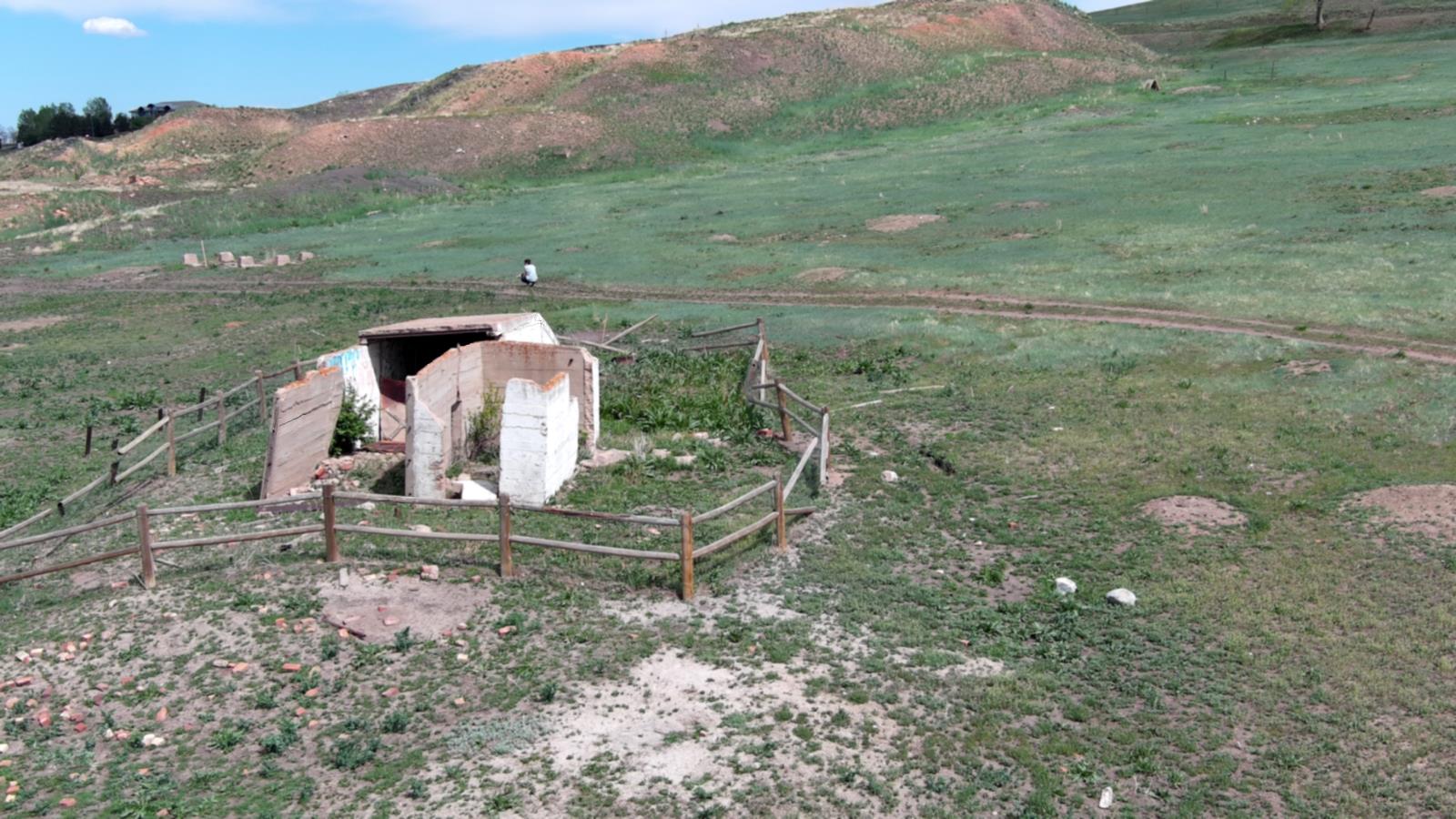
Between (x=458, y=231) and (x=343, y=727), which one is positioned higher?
(x=458, y=231)

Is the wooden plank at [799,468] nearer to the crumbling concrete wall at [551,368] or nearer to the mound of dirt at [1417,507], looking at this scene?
the crumbling concrete wall at [551,368]

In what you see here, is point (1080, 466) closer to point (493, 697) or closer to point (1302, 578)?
point (1302, 578)

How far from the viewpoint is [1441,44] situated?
73.5 metres

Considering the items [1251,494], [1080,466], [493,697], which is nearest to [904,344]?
[1080,466]

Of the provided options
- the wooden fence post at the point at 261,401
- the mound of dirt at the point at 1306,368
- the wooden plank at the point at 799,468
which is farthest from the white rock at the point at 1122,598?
the wooden fence post at the point at 261,401

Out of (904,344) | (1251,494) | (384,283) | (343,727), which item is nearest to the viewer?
(343,727)

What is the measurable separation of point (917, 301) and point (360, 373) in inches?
688

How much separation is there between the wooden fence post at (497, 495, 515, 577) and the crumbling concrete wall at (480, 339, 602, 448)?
6.10 metres

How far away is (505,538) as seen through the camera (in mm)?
15570

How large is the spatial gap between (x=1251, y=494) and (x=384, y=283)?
33.5 metres

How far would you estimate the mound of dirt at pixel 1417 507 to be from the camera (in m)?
16.3

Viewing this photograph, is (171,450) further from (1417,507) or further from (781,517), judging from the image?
(1417,507)

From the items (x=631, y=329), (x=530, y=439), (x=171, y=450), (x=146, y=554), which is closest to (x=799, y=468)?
(x=530, y=439)

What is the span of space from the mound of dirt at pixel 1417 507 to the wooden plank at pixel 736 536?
924 centimetres
